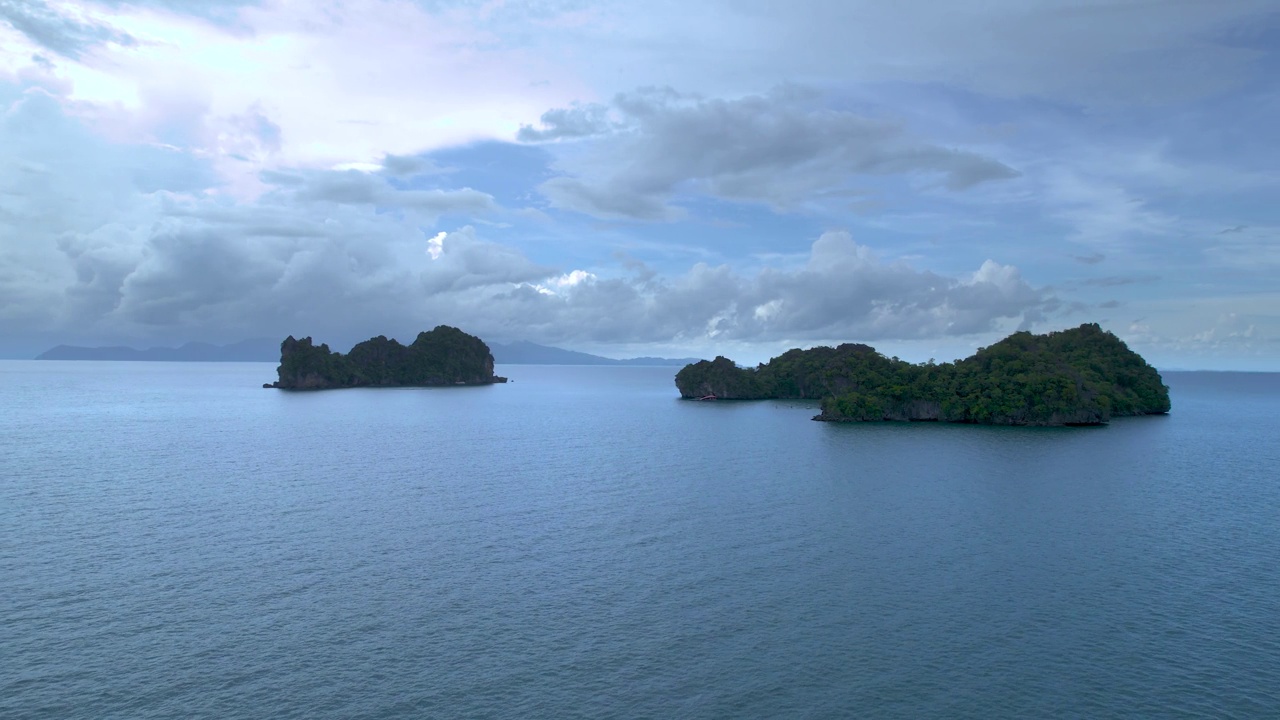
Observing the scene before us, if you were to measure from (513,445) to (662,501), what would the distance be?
1648 inches

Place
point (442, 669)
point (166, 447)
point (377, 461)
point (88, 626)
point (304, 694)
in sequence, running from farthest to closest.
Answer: point (166, 447) → point (377, 461) → point (88, 626) → point (442, 669) → point (304, 694)

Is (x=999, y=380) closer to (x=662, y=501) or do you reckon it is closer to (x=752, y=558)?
(x=662, y=501)

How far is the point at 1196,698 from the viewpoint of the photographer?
1088 inches

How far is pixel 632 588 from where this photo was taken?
3891 centimetres

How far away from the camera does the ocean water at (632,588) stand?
27875mm

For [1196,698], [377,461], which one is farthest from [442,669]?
[377,461]

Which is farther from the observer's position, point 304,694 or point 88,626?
point 88,626

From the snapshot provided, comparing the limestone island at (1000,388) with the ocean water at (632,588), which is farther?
the limestone island at (1000,388)

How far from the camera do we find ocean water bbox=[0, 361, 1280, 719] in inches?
1097

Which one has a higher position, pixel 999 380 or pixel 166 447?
pixel 999 380

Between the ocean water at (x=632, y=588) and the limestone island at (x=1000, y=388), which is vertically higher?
the limestone island at (x=1000, y=388)

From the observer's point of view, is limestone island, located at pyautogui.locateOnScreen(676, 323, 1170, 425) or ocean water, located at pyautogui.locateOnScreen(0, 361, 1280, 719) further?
limestone island, located at pyautogui.locateOnScreen(676, 323, 1170, 425)

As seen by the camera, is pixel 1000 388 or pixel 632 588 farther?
pixel 1000 388

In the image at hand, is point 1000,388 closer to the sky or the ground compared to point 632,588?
closer to the sky
